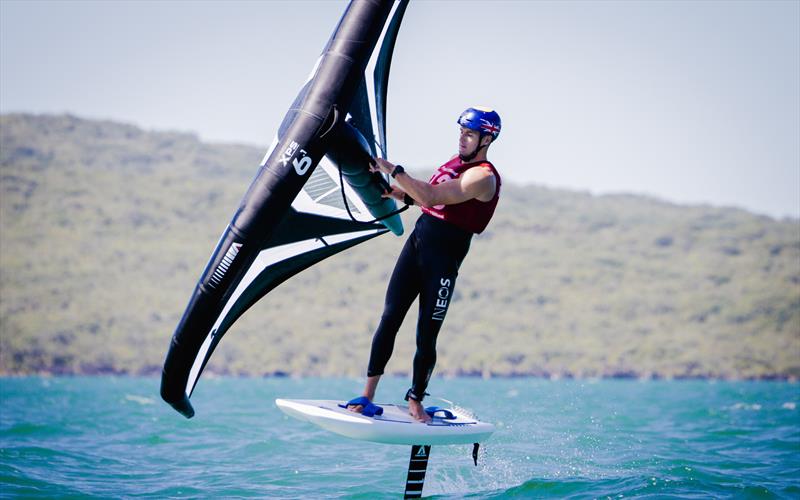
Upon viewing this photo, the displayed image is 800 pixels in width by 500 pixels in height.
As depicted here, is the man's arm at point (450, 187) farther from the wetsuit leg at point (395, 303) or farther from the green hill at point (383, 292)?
the green hill at point (383, 292)

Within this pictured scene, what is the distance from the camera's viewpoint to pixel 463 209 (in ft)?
26.8

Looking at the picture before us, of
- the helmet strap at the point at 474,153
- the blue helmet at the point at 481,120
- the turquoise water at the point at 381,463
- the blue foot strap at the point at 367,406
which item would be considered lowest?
the turquoise water at the point at 381,463

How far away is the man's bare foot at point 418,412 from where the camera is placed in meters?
8.37

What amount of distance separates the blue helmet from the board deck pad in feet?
9.25

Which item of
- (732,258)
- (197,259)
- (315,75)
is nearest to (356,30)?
(315,75)

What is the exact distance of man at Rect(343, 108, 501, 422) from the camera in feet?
26.3

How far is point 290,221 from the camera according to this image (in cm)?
828

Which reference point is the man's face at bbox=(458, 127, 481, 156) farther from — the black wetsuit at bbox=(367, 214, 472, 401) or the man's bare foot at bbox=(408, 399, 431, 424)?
the man's bare foot at bbox=(408, 399, 431, 424)

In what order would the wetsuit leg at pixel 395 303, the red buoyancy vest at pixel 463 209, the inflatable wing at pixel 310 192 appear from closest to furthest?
the inflatable wing at pixel 310 192 → the red buoyancy vest at pixel 463 209 → the wetsuit leg at pixel 395 303

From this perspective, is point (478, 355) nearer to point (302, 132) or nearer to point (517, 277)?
point (517, 277)

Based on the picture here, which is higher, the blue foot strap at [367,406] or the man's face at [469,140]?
the man's face at [469,140]

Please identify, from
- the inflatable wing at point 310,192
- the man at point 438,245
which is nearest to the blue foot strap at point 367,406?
the man at point 438,245

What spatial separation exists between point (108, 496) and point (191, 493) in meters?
0.91

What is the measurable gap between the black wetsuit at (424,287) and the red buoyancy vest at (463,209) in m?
0.07
